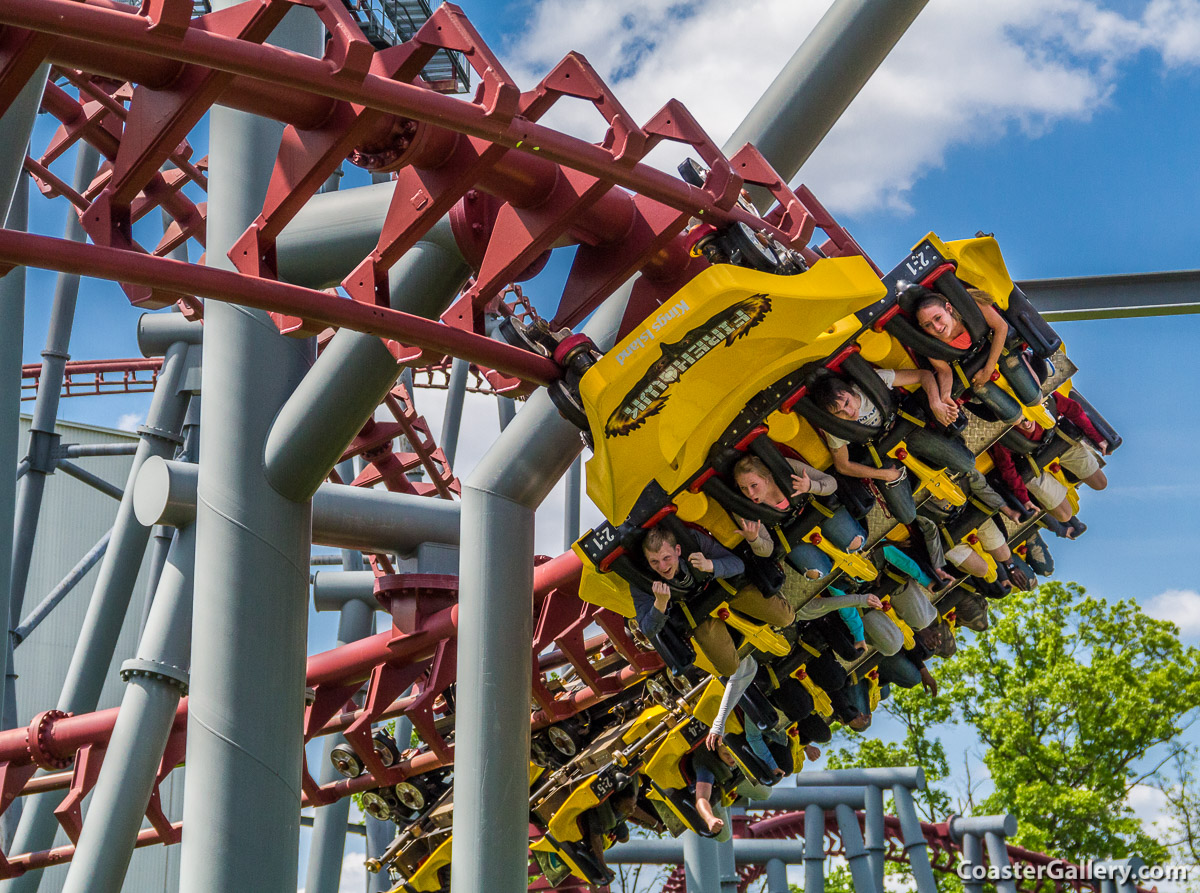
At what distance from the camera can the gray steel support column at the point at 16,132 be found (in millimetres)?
3721

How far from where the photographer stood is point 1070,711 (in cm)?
1995

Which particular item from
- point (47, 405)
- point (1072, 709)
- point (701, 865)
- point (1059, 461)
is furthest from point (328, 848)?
point (1072, 709)

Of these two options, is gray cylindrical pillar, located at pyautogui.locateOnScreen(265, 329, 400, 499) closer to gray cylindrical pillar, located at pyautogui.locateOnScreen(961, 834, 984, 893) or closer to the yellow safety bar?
the yellow safety bar

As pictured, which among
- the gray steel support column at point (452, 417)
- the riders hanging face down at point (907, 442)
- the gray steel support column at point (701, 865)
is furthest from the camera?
the gray steel support column at point (452, 417)

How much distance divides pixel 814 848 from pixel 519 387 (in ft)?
40.4

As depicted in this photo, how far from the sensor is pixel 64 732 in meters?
8.03

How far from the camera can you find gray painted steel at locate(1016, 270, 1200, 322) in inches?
219

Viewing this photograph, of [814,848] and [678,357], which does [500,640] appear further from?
[814,848]

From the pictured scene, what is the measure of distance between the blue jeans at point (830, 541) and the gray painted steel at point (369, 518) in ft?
8.71

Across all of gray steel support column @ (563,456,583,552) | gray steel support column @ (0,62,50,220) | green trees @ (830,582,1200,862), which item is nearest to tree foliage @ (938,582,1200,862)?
green trees @ (830,582,1200,862)

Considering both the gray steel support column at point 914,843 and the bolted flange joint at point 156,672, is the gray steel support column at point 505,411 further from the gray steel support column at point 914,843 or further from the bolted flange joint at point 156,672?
the bolted flange joint at point 156,672

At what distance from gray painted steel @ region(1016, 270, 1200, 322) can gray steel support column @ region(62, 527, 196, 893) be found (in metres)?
3.79

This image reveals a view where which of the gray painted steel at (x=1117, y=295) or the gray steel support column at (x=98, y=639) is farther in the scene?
the gray steel support column at (x=98, y=639)

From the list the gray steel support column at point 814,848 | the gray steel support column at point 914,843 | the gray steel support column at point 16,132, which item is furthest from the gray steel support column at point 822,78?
the gray steel support column at point 814,848
